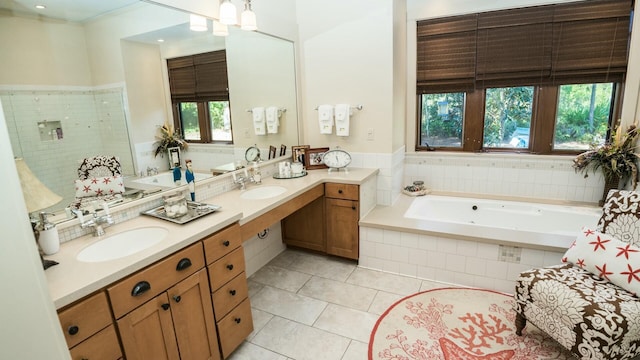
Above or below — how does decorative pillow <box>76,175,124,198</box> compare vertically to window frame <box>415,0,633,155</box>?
below

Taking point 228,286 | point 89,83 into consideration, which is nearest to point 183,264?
point 228,286

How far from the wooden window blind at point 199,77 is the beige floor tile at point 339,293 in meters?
1.81

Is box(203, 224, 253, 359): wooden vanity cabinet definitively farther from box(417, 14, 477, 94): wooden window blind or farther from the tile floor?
box(417, 14, 477, 94): wooden window blind

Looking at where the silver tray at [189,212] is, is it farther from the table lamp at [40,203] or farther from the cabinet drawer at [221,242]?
the table lamp at [40,203]

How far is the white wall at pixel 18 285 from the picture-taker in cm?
87

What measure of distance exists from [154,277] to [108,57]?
1310mm

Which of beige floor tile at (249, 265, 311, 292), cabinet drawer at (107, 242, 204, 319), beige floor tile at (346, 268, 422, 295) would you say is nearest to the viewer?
cabinet drawer at (107, 242, 204, 319)

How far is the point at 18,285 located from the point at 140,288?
57cm

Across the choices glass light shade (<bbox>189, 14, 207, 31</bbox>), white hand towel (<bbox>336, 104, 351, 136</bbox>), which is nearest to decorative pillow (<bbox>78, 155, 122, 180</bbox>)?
glass light shade (<bbox>189, 14, 207, 31</bbox>)

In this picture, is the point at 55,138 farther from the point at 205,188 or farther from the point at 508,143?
the point at 508,143

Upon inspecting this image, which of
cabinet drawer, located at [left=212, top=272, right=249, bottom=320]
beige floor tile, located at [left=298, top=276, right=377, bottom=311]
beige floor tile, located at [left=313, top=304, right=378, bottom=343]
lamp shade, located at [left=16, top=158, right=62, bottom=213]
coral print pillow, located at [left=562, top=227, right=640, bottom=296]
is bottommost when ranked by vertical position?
beige floor tile, located at [left=313, top=304, right=378, bottom=343]

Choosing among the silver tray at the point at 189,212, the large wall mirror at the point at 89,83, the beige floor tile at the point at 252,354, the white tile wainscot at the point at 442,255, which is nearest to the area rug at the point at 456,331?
the white tile wainscot at the point at 442,255

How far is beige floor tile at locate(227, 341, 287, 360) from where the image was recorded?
6.81 feet

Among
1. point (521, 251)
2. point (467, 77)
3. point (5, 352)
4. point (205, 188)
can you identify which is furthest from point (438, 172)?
point (5, 352)
